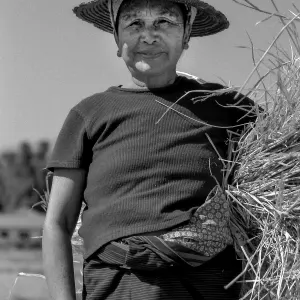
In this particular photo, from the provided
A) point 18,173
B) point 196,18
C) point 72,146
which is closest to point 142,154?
point 72,146

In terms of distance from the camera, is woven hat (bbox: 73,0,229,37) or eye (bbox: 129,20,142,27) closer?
eye (bbox: 129,20,142,27)

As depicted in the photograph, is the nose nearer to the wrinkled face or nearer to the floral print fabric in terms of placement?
the wrinkled face

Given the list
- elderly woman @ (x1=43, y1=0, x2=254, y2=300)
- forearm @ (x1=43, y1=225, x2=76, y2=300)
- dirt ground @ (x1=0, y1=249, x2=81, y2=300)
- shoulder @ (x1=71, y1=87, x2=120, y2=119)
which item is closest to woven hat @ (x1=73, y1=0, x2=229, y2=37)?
elderly woman @ (x1=43, y1=0, x2=254, y2=300)

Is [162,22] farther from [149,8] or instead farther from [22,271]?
[22,271]

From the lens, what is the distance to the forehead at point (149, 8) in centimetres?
196

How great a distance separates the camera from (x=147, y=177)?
1814mm

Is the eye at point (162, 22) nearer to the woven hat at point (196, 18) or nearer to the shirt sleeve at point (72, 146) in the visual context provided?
the woven hat at point (196, 18)

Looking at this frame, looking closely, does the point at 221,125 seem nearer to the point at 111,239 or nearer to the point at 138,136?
the point at 138,136

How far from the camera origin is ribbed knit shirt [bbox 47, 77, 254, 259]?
1.80m

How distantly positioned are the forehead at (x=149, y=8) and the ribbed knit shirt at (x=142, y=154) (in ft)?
0.61

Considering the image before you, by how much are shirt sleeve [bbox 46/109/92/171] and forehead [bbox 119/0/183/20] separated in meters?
0.29

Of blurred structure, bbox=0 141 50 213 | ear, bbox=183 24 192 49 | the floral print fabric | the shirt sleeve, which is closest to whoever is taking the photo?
the floral print fabric

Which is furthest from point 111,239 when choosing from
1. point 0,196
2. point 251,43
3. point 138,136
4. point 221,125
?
point 0,196

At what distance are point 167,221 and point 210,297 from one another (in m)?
0.21
